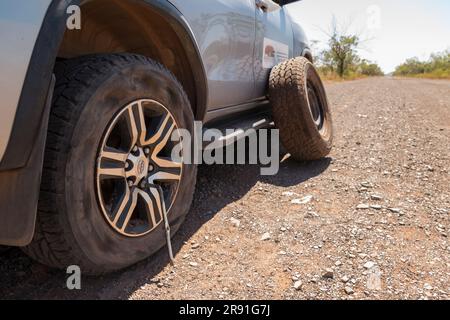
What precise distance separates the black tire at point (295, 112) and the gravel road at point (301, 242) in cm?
18

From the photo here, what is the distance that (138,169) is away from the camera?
1524 mm

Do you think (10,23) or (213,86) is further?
(213,86)

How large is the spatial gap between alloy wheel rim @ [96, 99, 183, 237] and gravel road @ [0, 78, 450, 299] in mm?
260

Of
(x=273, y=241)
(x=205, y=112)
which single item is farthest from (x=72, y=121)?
(x=273, y=241)

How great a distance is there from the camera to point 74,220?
1.25 metres

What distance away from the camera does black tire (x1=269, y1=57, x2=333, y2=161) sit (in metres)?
2.81

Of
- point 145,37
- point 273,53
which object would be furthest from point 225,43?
point 273,53

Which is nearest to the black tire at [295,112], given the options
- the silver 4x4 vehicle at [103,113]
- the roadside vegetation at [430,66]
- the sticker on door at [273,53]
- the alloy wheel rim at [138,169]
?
the sticker on door at [273,53]

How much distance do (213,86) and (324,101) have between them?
5.67ft

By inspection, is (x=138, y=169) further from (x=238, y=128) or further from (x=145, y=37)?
(x=238, y=128)

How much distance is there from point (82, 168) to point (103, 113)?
0.23 metres

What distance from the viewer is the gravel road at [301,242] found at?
4.84 ft

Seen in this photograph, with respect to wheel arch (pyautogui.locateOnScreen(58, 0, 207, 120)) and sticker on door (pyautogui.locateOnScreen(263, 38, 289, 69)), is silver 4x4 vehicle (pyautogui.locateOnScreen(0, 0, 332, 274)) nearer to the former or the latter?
wheel arch (pyautogui.locateOnScreen(58, 0, 207, 120))

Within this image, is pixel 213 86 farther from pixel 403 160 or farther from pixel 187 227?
pixel 403 160
